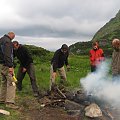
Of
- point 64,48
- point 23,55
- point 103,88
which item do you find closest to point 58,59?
point 64,48

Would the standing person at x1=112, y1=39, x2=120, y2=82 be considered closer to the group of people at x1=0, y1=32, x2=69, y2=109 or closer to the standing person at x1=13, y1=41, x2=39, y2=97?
the group of people at x1=0, y1=32, x2=69, y2=109

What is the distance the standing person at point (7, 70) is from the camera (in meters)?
10.4

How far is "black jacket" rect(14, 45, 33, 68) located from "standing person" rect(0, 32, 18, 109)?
1955mm

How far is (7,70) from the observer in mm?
10992

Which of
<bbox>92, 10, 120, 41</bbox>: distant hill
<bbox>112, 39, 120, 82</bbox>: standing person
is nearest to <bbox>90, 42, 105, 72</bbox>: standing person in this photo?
<bbox>112, 39, 120, 82</bbox>: standing person

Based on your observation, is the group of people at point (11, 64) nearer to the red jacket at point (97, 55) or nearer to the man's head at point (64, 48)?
the man's head at point (64, 48)

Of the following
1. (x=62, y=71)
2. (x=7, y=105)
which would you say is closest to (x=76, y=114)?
(x=7, y=105)

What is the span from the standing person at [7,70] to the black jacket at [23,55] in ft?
6.41

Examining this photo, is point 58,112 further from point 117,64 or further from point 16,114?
point 117,64

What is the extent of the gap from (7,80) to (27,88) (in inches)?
154

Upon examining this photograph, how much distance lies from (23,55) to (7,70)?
7.37 ft

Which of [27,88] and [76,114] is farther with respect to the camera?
[27,88]

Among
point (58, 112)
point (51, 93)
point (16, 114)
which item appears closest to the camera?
point (16, 114)

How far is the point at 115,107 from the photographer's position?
36.7ft
